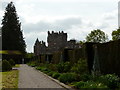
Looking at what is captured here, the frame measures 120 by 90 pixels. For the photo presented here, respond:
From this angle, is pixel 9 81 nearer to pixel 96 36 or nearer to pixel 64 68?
pixel 64 68

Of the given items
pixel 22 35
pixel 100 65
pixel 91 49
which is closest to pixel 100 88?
pixel 100 65

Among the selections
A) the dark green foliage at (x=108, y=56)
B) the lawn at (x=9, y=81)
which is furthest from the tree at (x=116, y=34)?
the dark green foliage at (x=108, y=56)

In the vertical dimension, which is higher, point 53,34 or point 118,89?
point 53,34

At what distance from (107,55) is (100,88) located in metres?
5.07

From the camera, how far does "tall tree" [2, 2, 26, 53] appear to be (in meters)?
65.2

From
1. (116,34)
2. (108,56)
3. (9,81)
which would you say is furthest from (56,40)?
(108,56)

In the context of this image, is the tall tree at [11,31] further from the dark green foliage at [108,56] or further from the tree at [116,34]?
A: the dark green foliage at [108,56]

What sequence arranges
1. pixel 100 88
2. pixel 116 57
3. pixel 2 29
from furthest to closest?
pixel 2 29, pixel 116 57, pixel 100 88

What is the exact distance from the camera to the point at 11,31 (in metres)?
67.1

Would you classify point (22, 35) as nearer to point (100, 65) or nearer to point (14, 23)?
point (14, 23)

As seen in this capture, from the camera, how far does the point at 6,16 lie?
232ft

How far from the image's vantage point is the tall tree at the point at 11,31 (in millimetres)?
65250

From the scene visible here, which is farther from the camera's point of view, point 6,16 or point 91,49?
point 6,16

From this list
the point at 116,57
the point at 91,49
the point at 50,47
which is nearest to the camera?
the point at 116,57
